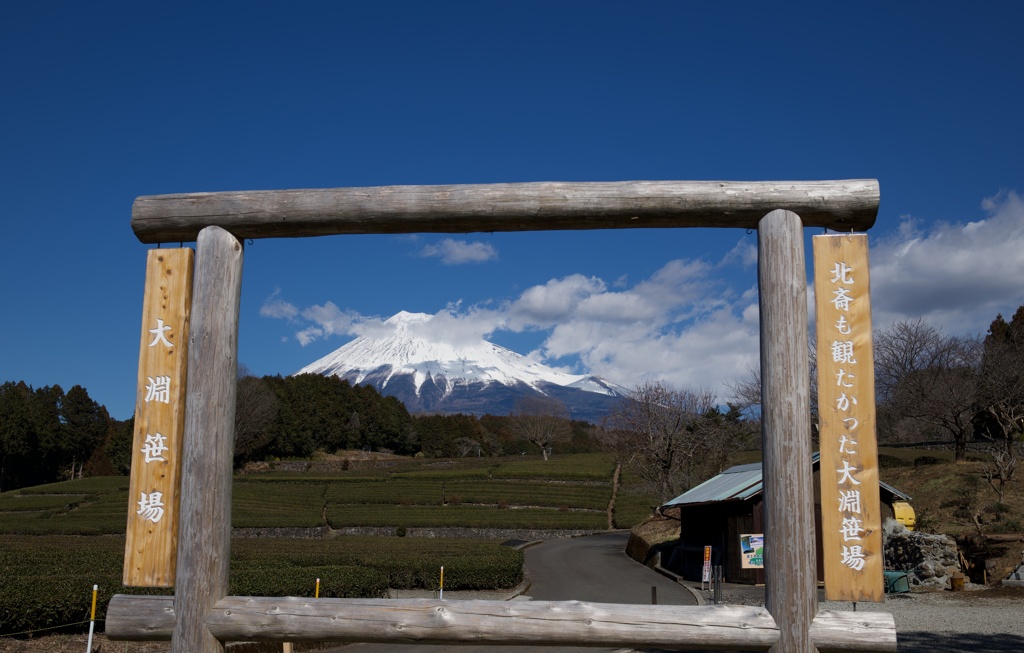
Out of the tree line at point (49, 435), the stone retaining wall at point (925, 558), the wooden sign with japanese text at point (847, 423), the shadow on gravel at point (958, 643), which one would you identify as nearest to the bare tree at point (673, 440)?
the stone retaining wall at point (925, 558)

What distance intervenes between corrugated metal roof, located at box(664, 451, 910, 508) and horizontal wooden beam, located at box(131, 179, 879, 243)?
53.1 feet

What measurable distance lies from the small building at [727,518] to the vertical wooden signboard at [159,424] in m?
18.6

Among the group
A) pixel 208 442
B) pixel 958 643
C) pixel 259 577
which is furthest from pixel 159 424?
pixel 958 643

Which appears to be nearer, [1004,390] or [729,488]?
[729,488]

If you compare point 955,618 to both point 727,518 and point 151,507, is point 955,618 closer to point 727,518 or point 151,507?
point 727,518

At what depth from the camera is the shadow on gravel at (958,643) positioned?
38.8 ft

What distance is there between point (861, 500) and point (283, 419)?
6984 centimetres

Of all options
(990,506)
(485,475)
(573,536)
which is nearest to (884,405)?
(990,506)

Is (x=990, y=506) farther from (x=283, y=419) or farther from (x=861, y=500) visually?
(x=283, y=419)

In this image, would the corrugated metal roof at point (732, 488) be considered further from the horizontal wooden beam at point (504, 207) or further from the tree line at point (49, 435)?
the tree line at point (49, 435)

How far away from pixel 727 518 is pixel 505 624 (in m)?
20.7

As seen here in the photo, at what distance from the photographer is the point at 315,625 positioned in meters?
4.66

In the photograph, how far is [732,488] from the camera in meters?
23.5

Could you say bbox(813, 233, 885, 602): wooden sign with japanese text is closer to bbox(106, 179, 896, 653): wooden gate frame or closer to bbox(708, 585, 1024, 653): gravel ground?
bbox(106, 179, 896, 653): wooden gate frame
